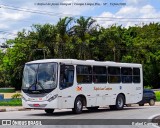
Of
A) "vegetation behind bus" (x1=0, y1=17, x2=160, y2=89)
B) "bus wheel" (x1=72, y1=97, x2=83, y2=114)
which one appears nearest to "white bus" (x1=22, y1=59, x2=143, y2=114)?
"bus wheel" (x1=72, y1=97, x2=83, y2=114)

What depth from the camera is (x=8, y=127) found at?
611 inches

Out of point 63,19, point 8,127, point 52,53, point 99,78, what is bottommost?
point 8,127

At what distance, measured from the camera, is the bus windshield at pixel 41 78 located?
73.0 feet

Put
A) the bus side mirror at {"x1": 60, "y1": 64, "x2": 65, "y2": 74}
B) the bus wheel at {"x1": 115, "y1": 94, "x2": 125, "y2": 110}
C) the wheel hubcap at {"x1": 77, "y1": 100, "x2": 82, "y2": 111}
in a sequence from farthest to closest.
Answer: the bus wheel at {"x1": 115, "y1": 94, "x2": 125, "y2": 110} < the wheel hubcap at {"x1": 77, "y1": 100, "x2": 82, "y2": 111} < the bus side mirror at {"x1": 60, "y1": 64, "x2": 65, "y2": 74}

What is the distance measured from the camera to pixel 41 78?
22.5 meters

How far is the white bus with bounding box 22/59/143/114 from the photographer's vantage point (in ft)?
73.2

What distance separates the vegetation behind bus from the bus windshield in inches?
1490

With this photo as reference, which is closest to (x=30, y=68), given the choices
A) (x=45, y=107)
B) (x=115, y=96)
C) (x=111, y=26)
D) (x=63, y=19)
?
(x=45, y=107)

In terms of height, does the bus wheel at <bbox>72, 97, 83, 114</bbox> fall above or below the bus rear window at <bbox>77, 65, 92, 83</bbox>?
below

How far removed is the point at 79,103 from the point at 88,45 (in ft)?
132

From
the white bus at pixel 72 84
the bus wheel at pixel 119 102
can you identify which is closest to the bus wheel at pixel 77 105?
the white bus at pixel 72 84

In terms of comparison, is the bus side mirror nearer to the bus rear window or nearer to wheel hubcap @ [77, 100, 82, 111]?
the bus rear window

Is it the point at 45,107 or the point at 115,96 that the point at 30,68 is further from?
the point at 115,96

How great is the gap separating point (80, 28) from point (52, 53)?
572 centimetres
